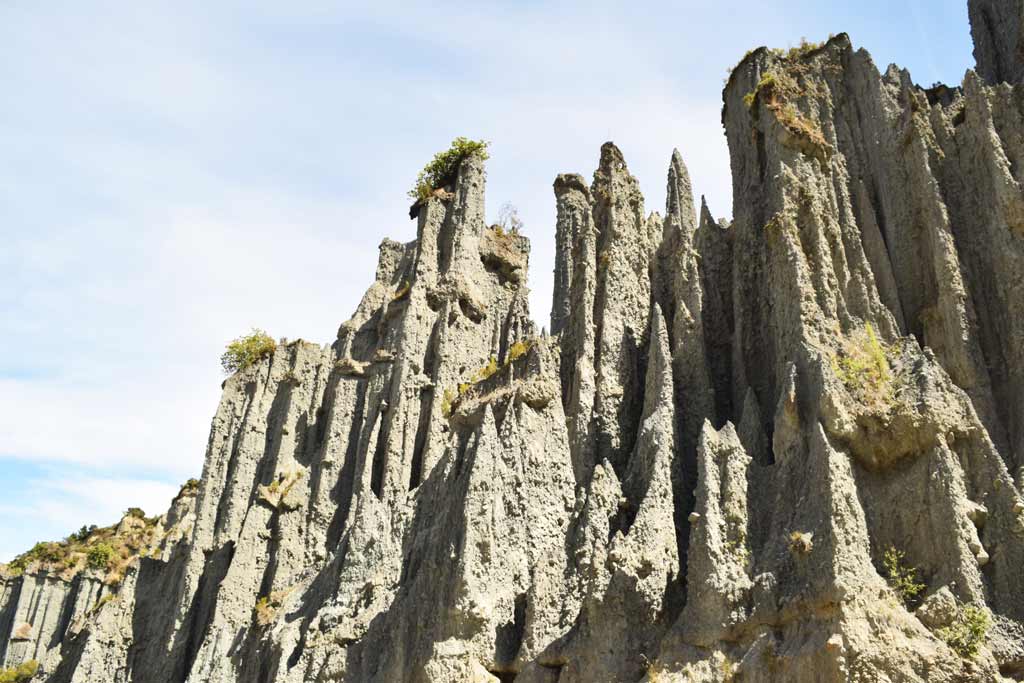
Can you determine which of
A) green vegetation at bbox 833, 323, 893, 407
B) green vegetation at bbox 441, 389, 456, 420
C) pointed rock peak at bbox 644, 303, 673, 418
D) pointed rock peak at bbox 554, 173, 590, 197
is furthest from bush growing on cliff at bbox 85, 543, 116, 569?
green vegetation at bbox 833, 323, 893, 407

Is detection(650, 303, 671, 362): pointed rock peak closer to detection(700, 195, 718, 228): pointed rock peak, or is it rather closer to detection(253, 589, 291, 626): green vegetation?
detection(700, 195, 718, 228): pointed rock peak

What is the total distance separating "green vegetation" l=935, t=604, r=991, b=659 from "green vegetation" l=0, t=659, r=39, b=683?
5020 cm

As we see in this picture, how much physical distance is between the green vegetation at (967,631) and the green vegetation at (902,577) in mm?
807

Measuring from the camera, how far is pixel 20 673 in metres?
56.7

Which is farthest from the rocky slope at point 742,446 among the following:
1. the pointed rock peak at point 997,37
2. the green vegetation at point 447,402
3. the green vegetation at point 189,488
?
the green vegetation at point 189,488

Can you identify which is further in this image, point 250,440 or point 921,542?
point 250,440

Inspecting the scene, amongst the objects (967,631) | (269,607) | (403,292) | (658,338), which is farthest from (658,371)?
(403,292)

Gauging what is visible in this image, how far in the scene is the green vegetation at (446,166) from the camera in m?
44.4

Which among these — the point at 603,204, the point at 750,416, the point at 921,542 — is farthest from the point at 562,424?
the point at 921,542

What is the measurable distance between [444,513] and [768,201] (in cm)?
1075

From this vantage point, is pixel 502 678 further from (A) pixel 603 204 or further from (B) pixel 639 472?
(A) pixel 603 204

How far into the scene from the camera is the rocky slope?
1841 cm

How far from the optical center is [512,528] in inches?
944

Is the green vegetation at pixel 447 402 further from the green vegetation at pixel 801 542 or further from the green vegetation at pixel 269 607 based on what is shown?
the green vegetation at pixel 801 542
